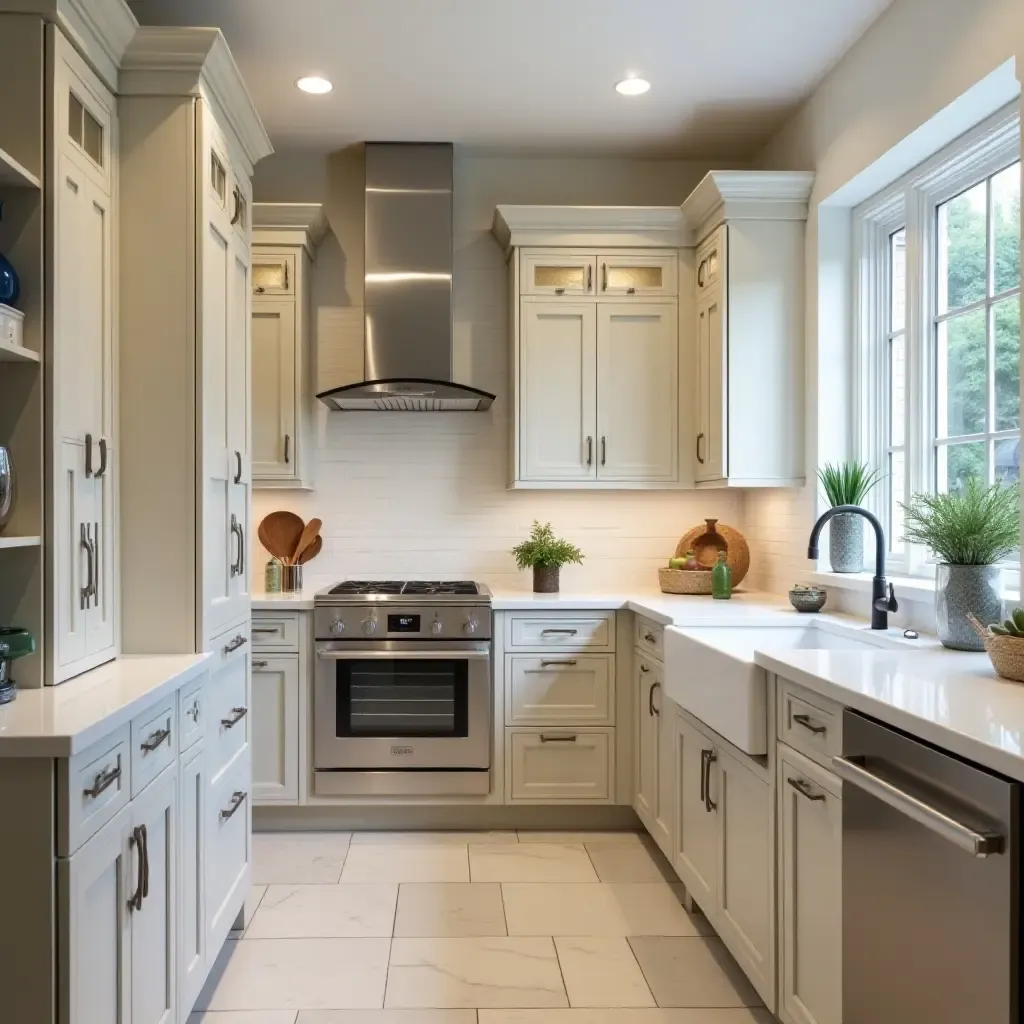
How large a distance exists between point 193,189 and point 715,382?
214 cm

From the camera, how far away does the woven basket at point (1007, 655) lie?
1.84m

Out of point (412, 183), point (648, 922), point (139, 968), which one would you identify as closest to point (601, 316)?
point (412, 183)

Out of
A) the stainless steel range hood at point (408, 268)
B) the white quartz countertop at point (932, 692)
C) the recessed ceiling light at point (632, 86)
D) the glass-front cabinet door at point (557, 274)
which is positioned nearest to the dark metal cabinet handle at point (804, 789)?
the white quartz countertop at point (932, 692)

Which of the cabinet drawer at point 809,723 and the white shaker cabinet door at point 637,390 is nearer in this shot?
the cabinet drawer at point 809,723

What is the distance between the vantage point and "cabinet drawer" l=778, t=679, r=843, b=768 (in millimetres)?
1836

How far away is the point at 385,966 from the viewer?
260cm

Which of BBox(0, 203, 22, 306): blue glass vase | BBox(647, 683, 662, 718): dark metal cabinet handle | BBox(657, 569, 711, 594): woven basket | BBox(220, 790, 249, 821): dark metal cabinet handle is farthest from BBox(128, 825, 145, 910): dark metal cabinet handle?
BBox(657, 569, 711, 594): woven basket

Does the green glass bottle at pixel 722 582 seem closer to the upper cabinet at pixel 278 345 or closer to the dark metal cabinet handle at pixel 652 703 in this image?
the dark metal cabinet handle at pixel 652 703

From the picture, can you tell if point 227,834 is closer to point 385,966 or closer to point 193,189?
point 385,966

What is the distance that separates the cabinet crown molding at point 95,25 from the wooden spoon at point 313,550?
2.21 meters

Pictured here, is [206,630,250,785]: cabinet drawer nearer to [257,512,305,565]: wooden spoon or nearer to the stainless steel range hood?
[257,512,305,565]: wooden spoon

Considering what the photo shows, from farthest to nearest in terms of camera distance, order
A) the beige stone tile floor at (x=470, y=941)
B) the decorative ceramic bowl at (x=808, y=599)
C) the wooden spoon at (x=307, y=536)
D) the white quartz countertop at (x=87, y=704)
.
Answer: the wooden spoon at (x=307, y=536) → the decorative ceramic bowl at (x=808, y=599) → the beige stone tile floor at (x=470, y=941) → the white quartz countertop at (x=87, y=704)

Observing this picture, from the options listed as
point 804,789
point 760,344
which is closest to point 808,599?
point 760,344

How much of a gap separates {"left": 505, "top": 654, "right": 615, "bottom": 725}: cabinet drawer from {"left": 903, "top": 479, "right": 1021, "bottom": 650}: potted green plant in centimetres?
161
